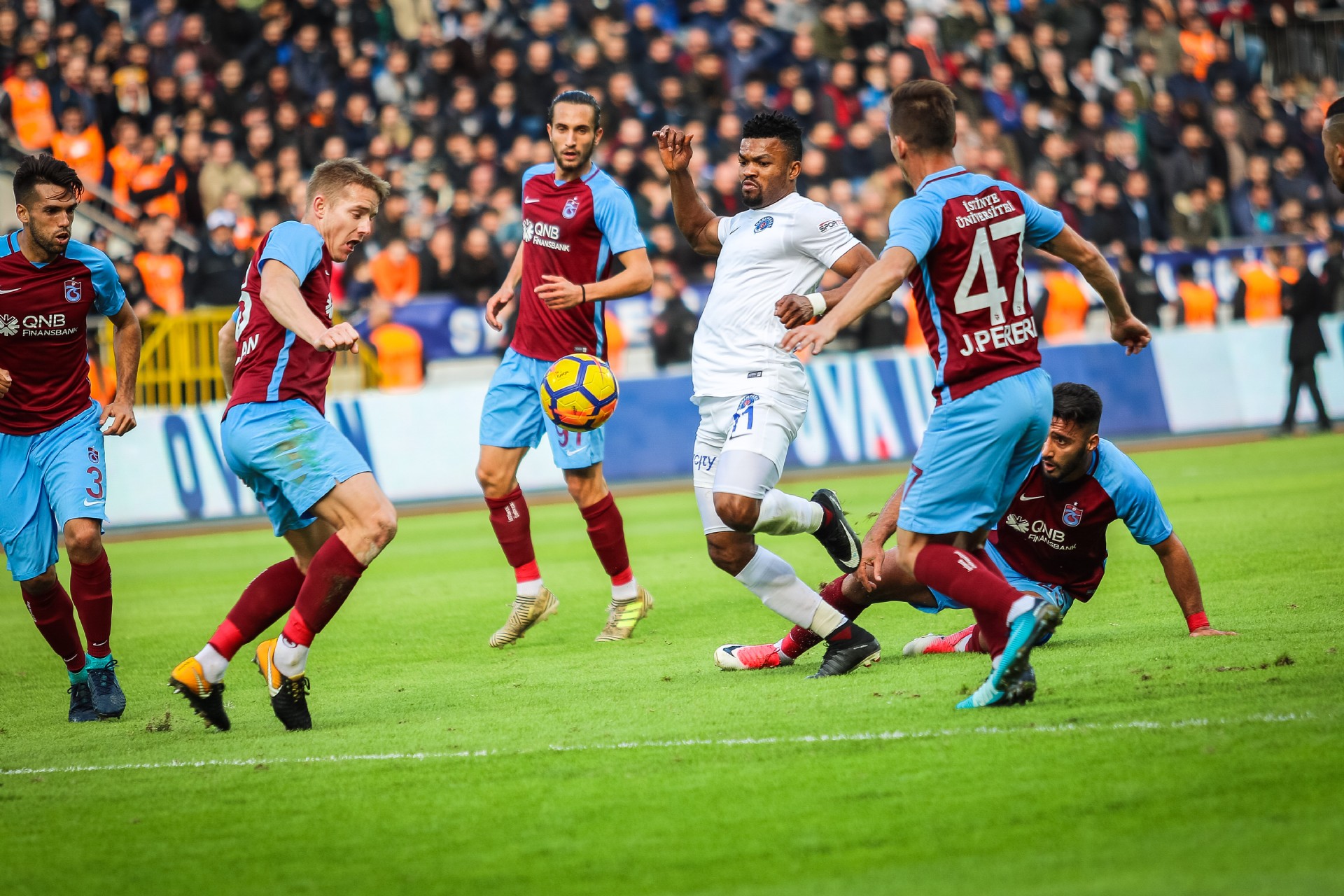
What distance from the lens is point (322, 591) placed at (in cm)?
609

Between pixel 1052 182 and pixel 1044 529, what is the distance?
678 inches

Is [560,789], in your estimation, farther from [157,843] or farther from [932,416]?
[932,416]

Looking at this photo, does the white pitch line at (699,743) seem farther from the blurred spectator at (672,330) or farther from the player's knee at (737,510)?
the blurred spectator at (672,330)

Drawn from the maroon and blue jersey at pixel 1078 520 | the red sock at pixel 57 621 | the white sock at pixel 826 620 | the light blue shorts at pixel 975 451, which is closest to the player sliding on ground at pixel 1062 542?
the maroon and blue jersey at pixel 1078 520

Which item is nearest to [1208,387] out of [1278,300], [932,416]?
[1278,300]

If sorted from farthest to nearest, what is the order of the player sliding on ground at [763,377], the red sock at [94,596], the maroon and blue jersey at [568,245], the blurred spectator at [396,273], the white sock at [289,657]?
the blurred spectator at [396,273], the maroon and blue jersey at [568,245], the red sock at [94,596], the player sliding on ground at [763,377], the white sock at [289,657]

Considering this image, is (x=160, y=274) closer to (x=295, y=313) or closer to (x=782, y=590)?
(x=295, y=313)

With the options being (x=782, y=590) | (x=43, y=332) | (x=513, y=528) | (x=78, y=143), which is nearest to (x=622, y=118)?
(x=78, y=143)

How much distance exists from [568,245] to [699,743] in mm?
4118

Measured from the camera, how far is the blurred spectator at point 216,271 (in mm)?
19500

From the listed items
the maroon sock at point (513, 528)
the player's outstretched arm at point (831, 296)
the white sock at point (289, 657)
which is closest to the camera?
the player's outstretched arm at point (831, 296)

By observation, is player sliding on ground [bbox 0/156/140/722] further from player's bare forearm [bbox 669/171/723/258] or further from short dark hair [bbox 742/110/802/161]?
short dark hair [bbox 742/110/802/161]

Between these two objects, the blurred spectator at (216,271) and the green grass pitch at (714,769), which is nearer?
the green grass pitch at (714,769)

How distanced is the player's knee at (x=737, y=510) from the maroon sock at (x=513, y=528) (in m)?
2.32
